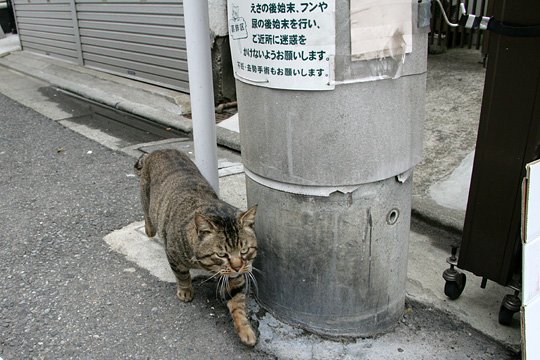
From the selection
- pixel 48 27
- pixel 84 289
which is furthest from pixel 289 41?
pixel 48 27

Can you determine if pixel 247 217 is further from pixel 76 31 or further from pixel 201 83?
pixel 76 31

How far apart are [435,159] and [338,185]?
2.38 m

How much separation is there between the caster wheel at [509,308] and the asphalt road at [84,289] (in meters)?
1.40

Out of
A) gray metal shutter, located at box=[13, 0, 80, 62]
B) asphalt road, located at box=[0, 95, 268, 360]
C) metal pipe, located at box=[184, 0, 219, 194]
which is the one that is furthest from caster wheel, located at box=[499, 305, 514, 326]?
gray metal shutter, located at box=[13, 0, 80, 62]

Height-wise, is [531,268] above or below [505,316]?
above

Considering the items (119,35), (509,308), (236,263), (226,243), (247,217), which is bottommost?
(509,308)

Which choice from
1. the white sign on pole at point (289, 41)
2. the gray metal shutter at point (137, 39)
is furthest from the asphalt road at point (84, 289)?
the gray metal shutter at point (137, 39)

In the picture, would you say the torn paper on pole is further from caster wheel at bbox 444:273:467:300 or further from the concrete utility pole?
caster wheel at bbox 444:273:467:300

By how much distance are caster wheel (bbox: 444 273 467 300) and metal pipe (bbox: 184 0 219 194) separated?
1825 mm

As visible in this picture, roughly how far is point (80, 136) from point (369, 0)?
5304 millimetres

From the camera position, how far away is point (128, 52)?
9.23 meters

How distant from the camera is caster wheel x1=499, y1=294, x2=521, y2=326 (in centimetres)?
287

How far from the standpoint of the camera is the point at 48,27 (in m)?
11.9

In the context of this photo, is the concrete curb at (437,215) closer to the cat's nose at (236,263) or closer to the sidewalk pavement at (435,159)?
the sidewalk pavement at (435,159)
